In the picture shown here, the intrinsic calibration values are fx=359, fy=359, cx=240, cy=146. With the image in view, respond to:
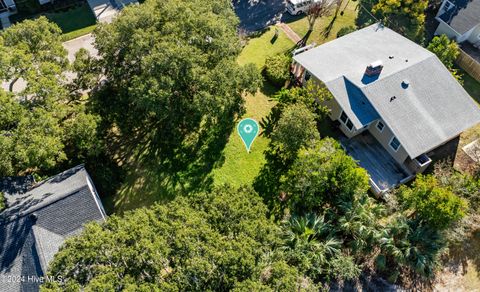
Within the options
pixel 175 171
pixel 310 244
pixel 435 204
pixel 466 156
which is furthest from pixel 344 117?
pixel 175 171

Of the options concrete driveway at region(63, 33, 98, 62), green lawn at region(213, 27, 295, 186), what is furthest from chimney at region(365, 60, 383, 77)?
concrete driveway at region(63, 33, 98, 62)

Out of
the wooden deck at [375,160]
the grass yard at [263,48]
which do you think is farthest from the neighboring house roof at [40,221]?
the wooden deck at [375,160]

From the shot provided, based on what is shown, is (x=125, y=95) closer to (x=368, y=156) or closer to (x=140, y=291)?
(x=140, y=291)

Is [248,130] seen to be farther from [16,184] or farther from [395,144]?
[16,184]

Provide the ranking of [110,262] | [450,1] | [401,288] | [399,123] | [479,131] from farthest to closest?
[450,1] < [479,131] < [399,123] < [401,288] < [110,262]

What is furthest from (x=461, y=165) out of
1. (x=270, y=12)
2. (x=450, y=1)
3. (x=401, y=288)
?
(x=270, y=12)

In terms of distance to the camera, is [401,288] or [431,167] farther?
[431,167]

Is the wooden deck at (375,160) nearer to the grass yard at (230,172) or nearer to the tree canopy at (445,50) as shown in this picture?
the grass yard at (230,172)
